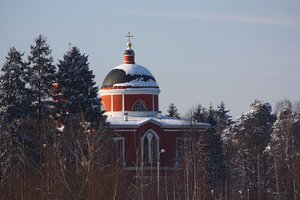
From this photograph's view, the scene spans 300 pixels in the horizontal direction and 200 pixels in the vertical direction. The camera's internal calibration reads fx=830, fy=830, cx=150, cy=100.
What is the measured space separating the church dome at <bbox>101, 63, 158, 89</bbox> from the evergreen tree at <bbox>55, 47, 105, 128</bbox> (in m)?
15.9

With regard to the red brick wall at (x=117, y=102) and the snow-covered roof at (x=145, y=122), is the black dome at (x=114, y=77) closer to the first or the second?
the red brick wall at (x=117, y=102)

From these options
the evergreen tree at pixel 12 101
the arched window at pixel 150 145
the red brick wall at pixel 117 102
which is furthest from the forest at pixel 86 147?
the red brick wall at pixel 117 102

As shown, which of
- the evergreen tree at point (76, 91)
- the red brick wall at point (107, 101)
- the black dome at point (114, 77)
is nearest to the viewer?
the evergreen tree at point (76, 91)

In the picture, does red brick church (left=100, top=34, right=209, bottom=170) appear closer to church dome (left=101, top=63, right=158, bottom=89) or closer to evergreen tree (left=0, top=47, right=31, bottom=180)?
church dome (left=101, top=63, right=158, bottom=89)

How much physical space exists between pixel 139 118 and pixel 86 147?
64.8 feet

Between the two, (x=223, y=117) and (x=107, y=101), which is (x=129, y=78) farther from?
(x=223, y=117)

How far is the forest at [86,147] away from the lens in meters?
24.1

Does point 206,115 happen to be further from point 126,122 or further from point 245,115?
point 126,122

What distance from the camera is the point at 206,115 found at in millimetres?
63125

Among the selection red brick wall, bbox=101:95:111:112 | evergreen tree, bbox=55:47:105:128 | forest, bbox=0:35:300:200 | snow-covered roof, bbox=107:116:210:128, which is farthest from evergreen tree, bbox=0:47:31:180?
red brick wall, bbox=101:95:111:112

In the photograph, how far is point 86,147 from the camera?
36.2m

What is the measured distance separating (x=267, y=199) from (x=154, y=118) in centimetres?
1165

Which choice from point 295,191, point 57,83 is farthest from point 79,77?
point 295,191

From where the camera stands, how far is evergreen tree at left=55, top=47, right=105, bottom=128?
39.0m
